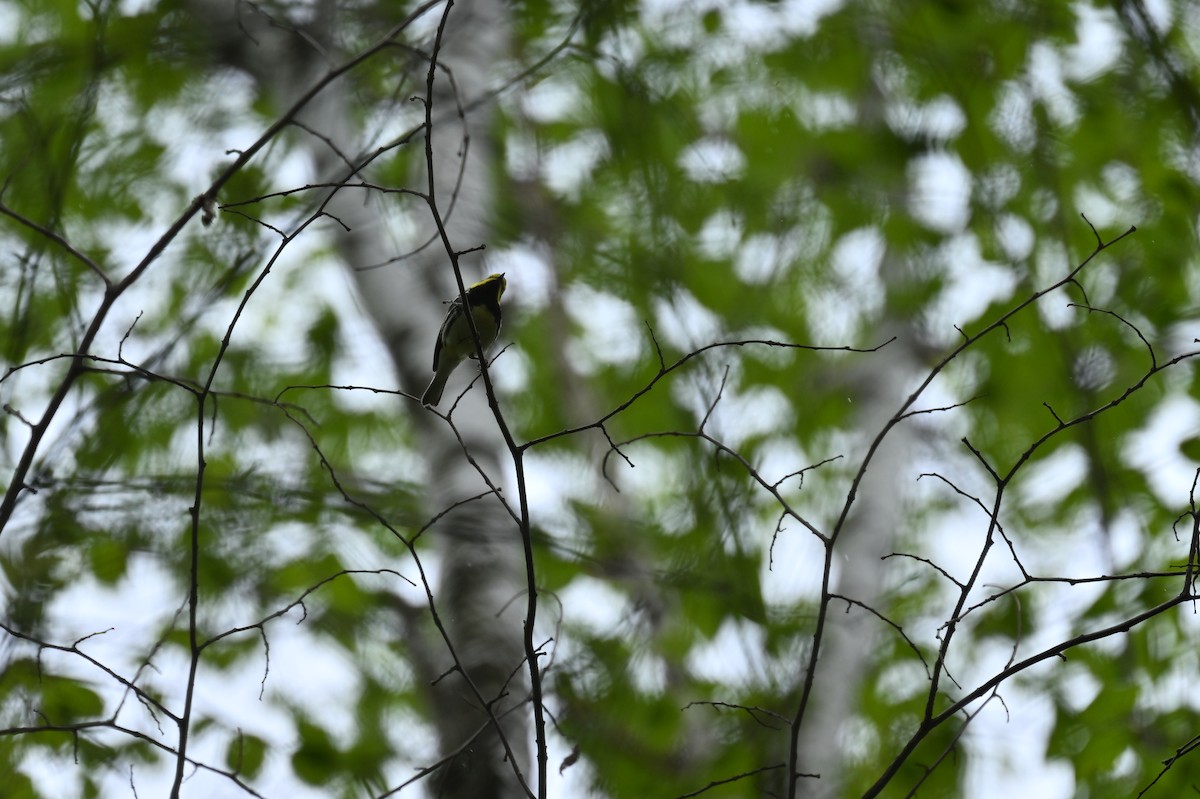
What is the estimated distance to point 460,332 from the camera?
3469 mm

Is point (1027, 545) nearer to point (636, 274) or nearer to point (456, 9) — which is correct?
point (636, 274)

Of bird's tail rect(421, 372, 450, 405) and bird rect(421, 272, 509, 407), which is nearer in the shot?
bird rect(421, 272, 509, 407)

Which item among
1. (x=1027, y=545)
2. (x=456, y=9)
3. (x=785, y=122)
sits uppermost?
(x=785, y=122)

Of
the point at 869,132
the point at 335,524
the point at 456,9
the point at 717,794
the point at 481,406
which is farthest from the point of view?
the point at 869,132

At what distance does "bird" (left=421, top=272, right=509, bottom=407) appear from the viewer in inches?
132

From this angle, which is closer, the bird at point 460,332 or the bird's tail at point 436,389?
the bird at point 460,332

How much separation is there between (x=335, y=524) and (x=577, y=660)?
1.27 m

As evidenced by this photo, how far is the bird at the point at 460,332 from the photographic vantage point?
11.0 feet

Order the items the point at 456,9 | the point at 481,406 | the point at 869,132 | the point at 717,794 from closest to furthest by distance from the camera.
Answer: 1. the point at 717,794
2. the point at 481,406
3. the point at 456,9
4. the point at 869,132

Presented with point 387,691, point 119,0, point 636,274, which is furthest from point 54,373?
point 636,274

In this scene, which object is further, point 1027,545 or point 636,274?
point 1027,545

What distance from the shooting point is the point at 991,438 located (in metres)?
4.95

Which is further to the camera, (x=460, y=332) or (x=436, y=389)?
(x=436, y=389)

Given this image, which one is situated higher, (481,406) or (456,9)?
(456,9)
